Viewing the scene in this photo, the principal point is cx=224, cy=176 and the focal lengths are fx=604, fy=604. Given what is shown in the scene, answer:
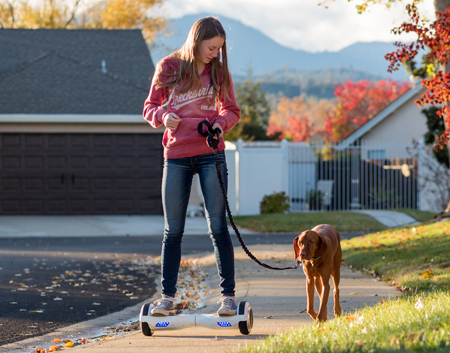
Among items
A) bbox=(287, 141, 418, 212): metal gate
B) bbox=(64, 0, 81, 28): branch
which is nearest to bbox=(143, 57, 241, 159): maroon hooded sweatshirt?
bbox=(287, 141, 418, 212): metal gate

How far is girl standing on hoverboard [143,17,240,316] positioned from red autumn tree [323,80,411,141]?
50.6m

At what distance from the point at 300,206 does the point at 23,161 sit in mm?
8592

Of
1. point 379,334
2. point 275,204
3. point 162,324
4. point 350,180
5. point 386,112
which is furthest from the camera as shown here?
point 386,112

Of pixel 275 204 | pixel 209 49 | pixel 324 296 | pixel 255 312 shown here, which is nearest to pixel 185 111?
pixel 209 49

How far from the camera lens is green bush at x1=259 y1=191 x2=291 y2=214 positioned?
1803cm

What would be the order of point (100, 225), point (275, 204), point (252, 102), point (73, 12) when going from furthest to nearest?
point (252, 102) < point (73, 12) < point (275, 204) < point (100, 225)

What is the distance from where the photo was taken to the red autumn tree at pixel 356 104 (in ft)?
181

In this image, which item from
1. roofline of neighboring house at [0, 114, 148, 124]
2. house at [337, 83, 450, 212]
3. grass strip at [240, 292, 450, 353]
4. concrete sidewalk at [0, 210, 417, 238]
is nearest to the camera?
grass strip at [240, 292, 450, 353]

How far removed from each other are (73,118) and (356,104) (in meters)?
42.0

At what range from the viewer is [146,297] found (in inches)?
274

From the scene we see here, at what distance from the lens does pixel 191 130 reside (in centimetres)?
446

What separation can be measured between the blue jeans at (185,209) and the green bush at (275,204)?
533 inches

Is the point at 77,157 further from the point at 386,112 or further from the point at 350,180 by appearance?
the point at 386,112

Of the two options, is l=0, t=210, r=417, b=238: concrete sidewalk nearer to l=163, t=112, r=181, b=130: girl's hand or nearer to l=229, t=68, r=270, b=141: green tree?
l=163, t=112, r=181, b=130: girl's hand
